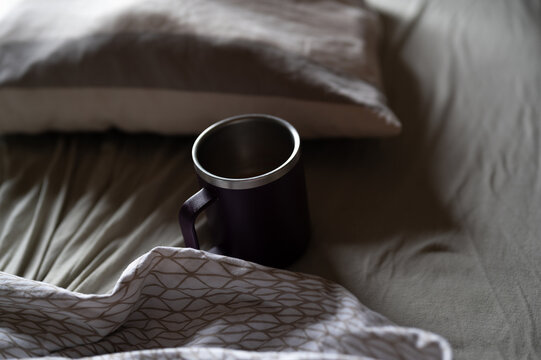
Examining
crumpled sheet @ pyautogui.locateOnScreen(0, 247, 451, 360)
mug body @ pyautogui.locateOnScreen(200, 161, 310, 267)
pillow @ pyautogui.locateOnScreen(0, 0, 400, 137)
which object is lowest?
crumpled sheet @ pyautogui.locateOnScreen(0, 247, 451, 360)

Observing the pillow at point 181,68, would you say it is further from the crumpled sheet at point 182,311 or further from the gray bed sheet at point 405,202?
the crumpled sheet at point 182,311

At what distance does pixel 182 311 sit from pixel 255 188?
127mm

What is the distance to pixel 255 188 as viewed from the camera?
47cm

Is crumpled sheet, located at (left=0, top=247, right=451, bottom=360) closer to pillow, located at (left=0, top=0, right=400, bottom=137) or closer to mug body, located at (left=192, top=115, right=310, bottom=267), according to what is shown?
mug body, located at (left=192, top=115, right=310, bottom=267)

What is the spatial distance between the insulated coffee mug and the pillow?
91 millimetres

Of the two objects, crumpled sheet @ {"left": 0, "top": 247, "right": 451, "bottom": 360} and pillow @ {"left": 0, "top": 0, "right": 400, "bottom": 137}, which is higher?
pillow @ {"left": 0, "top": 0, "right": 400, "bottom": 137}

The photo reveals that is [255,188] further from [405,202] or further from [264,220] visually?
[405,202]

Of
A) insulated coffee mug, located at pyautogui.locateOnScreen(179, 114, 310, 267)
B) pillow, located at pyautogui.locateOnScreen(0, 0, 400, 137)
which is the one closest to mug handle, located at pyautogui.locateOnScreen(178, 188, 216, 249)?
insulated coffee mug, located at pyautogui.locateOnScreen(179, 114, 310, 267)

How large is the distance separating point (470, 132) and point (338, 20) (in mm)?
228

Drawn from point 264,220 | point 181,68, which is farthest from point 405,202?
point 181,68

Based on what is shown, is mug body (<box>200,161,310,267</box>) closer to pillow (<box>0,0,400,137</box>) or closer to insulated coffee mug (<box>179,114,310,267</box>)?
insulated coffee mug (<box>179,114,310,267</box>)

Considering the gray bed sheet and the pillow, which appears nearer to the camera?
the gray bed sheet

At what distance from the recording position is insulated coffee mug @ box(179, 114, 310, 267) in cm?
A: 48

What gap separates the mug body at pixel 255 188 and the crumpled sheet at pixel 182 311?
5cm
